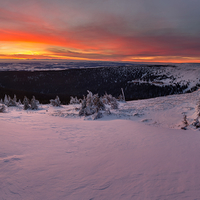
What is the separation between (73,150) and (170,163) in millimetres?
3717

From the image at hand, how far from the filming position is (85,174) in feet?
12.8

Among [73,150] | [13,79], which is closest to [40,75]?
[13,79]

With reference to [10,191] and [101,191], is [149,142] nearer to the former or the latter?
[101,191]

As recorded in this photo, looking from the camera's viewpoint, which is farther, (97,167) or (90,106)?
(90,106)

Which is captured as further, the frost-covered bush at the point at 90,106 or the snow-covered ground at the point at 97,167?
the frost-covered bush at the point at 90,106

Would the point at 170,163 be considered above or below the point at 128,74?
below

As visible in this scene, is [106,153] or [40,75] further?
[40,75]

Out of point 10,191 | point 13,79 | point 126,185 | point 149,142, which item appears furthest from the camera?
point 13,79

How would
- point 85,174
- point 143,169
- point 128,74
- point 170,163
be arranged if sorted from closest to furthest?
point 85,174
point 143,169
point 170,163
point 128,74

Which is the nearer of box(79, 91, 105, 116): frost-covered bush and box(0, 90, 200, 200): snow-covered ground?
box(0, 90, 200, 200): snow-covered ground

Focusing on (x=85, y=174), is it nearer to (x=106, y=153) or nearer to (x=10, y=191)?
(x=106, y=153)

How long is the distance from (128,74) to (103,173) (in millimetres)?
164412

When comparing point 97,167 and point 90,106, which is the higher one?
point 90,106

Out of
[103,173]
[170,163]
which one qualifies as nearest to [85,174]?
[103,173]
